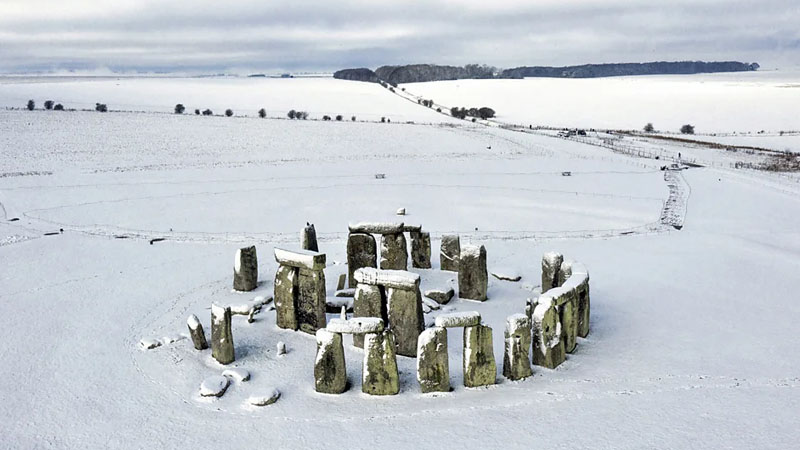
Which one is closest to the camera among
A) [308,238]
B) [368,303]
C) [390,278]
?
[390,278]

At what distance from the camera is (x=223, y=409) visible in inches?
379

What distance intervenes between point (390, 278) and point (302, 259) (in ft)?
6.56

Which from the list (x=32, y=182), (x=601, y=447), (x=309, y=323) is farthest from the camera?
(x=32, y=182)

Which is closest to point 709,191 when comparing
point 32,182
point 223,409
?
point 223,409

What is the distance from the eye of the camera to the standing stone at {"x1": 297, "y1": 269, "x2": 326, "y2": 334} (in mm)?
12594

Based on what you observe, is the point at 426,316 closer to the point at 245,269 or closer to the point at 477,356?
the point at 477,356

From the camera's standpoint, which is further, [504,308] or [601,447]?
[504,308]

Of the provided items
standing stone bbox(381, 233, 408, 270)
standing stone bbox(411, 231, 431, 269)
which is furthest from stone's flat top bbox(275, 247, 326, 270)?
standing stone bbox(411, 231, 431, 269)

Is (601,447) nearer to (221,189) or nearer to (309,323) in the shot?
(309,323)

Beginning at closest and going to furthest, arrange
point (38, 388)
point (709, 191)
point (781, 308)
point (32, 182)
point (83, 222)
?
point (38, 388), point (781, 308), point (83, 222), point (709, 191), point (32, 182)

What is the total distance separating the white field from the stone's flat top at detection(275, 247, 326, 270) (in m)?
1.42

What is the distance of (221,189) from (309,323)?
1969cm

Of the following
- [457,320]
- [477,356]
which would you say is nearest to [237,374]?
[457,320]

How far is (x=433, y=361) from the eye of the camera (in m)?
9.91
